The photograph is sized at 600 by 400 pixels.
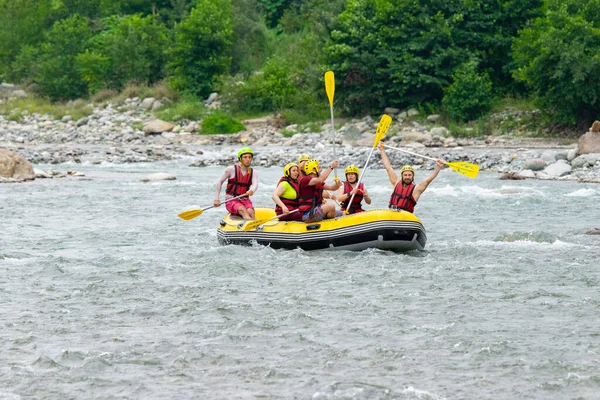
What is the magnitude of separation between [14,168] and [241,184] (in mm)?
10022

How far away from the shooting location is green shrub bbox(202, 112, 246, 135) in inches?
1389

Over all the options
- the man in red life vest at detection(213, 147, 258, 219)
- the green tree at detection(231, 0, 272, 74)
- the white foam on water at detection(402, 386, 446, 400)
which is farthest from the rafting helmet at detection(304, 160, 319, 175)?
the green tree at detection(231, 0, 272, 74)

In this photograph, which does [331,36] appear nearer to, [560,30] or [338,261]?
[560,30]

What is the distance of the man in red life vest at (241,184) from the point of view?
11.9 m

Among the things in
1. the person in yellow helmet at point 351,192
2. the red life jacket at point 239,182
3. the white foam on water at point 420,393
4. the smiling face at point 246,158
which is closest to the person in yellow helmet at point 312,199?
the person in yellow helmet at point 351,192

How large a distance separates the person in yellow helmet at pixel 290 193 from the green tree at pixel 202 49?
29.2 m

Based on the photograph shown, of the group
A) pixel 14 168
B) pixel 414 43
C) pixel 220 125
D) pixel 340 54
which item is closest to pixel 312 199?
pixel 14 168

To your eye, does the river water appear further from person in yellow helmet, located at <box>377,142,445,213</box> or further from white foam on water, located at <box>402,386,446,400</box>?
person in yellow helmet, located at <box>377,142,445,213</box>

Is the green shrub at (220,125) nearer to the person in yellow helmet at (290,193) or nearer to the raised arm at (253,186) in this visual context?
the raised arm at (253,186)

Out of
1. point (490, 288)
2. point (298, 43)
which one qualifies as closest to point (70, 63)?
point (298, 43)

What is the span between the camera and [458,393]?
19.7 feet

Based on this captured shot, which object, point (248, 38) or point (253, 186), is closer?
point (253, 186)

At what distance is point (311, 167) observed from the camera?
36.6 ft

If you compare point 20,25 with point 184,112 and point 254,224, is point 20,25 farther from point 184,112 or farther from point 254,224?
point 254,224
